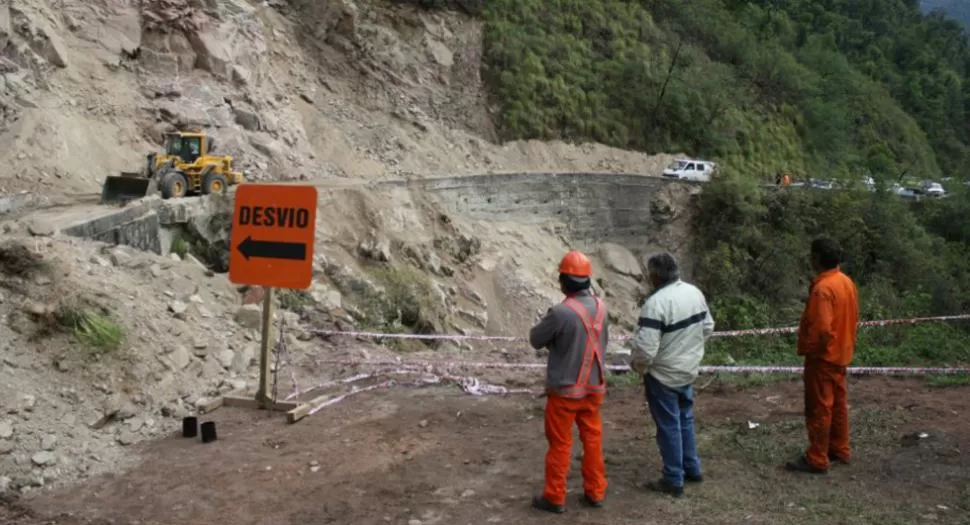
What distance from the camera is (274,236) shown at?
6.95 metres

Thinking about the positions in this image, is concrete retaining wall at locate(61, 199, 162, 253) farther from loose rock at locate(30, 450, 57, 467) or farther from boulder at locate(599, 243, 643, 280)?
boulder at locate(599, 243, 643, 280)

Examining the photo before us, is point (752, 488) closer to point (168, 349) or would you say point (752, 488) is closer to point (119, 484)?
point (119, 484)

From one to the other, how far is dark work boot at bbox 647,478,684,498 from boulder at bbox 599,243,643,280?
729 inches

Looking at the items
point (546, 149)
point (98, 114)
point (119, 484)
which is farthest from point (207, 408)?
point (546, 149)

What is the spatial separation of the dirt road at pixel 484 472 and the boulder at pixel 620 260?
16.2 meters

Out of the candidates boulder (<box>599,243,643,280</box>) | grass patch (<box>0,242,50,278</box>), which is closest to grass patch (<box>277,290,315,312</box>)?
grass patch (<box>0,242,50,278</box>)

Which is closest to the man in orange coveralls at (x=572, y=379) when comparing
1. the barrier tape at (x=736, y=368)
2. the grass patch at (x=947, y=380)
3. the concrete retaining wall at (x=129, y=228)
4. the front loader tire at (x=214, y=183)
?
the barrier tape at (x=736, y=368)

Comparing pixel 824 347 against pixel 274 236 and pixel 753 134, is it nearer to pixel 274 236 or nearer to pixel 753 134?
pixel 274 236

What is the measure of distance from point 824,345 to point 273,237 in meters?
4.35

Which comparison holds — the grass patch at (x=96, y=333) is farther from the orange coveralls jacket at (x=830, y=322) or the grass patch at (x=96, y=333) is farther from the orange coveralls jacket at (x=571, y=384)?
the orange coveralls jacket at (x=830, y=322)

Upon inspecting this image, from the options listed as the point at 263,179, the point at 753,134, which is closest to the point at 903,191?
the point at 753,134

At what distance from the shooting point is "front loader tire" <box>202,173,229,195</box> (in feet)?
51.5

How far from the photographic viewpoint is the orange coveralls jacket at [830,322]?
5715mm

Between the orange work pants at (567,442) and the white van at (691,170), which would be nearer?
the orange work pants at (567,442)
